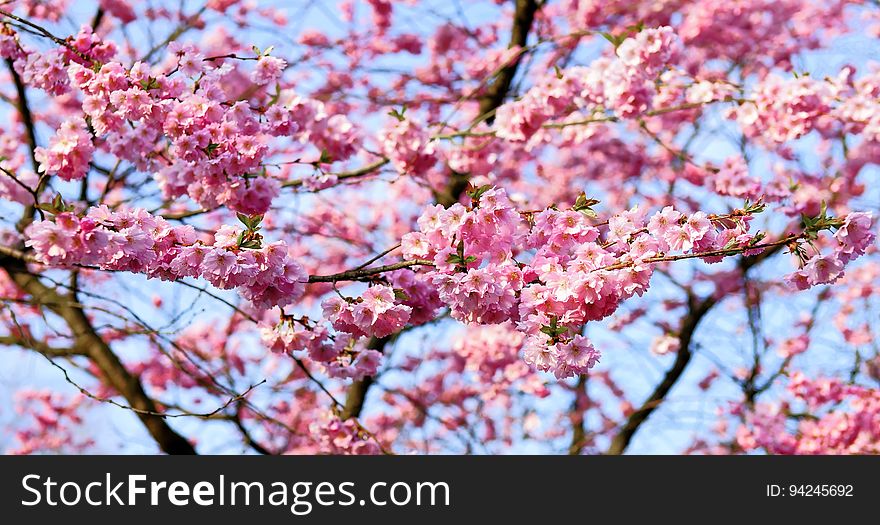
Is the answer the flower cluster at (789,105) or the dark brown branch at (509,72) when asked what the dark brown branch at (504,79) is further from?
the flower cluster at (789,105)

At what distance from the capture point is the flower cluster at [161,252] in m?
2.17

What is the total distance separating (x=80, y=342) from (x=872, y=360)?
5644 mm

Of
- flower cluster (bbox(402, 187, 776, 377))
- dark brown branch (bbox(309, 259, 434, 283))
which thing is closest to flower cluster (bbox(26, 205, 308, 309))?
dark brown branch (bbox(309, 259, 434, 283))

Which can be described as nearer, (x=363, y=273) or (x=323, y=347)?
(x=363, y=273)

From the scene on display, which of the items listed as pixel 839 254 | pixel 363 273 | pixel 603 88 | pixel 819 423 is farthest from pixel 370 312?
pixel 819 423

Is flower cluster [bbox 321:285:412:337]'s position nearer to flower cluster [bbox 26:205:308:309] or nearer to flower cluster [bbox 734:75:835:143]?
flower cluster [bbox 26:205:308:309]

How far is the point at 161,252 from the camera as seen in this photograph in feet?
7.75

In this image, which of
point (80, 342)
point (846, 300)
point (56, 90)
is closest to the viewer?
point (56, 90)

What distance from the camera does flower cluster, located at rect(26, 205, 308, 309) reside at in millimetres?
2172

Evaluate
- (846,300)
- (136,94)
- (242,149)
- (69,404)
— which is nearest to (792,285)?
(242,149)

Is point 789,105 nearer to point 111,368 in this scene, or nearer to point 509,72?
point 509,72

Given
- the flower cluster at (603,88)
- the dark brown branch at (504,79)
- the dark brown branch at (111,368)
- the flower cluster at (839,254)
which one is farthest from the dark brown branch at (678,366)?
the flower cluster at (839,254)

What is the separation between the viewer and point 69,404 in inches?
342

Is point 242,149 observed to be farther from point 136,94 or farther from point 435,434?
point 435,434
